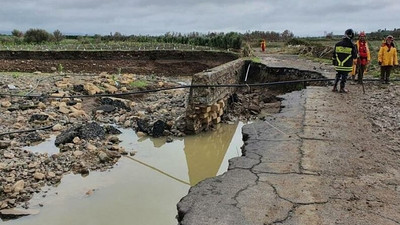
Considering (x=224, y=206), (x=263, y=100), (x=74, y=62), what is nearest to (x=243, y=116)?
(x=263, y=100)

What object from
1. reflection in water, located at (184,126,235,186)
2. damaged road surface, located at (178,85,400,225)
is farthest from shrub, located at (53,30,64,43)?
damaged road surface, located at (178,85,400,225)

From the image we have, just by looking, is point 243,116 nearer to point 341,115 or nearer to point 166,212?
point 341,115

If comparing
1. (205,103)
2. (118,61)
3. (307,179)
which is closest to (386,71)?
(205,103)

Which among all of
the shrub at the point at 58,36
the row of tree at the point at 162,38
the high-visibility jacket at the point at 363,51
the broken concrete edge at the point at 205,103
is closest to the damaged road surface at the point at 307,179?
the broken concrete edge at the point at 205,103

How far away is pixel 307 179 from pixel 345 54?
18.6ft

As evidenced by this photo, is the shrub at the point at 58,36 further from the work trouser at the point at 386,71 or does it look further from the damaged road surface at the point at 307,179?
the damaged road surface at the point at 307,179

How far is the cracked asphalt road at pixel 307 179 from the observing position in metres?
3.63

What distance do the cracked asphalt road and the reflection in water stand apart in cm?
106

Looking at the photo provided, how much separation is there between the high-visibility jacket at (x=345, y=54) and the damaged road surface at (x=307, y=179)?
2.23m

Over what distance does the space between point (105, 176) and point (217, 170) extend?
1985 millimetres

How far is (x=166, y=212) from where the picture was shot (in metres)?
5.15

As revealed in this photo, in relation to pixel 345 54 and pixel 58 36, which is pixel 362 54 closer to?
pixel 345 54

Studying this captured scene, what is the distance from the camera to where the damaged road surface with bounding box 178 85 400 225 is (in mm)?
3639

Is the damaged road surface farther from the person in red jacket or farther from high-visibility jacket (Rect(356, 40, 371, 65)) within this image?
high-visibility jacket (Rect(356, 40, 371, 65))
